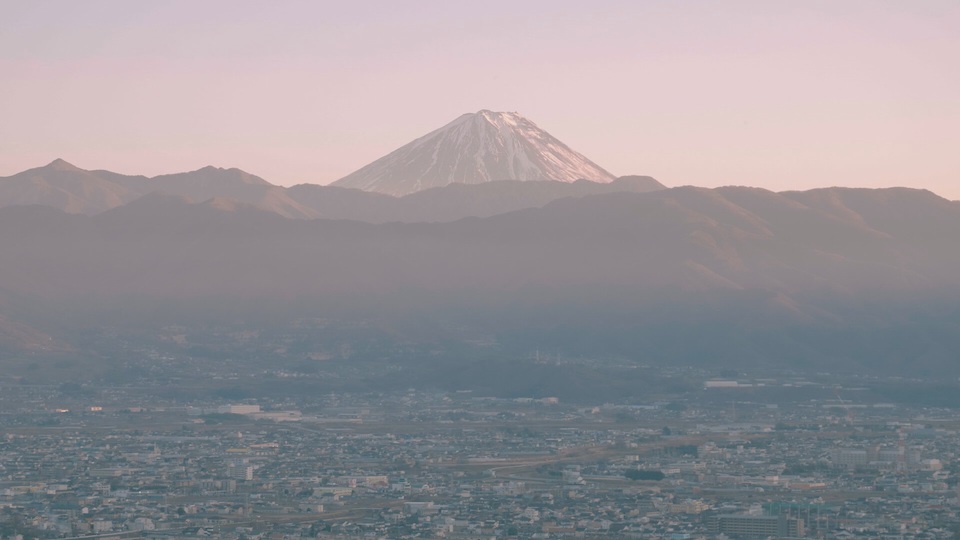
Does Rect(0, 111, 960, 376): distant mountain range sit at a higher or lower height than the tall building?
higher

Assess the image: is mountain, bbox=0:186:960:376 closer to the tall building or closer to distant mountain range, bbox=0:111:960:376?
distant mountain range, bbox=0:111:960:376

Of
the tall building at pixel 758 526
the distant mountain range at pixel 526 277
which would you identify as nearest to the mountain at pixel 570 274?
the distant mountain range at pixel 526 277

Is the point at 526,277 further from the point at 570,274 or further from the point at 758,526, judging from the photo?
the point at 758,526

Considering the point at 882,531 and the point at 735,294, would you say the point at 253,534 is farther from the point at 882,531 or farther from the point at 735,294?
the point at 735,294

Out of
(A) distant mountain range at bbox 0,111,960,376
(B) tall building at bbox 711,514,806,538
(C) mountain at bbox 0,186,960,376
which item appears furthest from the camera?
(C) mountain at bbox 0,186,960,376

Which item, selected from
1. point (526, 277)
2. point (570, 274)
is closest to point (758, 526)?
point (570, 274)

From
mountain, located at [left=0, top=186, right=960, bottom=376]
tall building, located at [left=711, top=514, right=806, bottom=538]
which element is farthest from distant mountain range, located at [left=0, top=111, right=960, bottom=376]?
tall building, located at [left=711, top=514, right=806, bottom=538]

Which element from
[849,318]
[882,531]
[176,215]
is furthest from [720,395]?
[176,215]

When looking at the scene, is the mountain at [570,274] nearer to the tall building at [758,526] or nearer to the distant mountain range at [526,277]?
the distant mountain range at [526,277]
